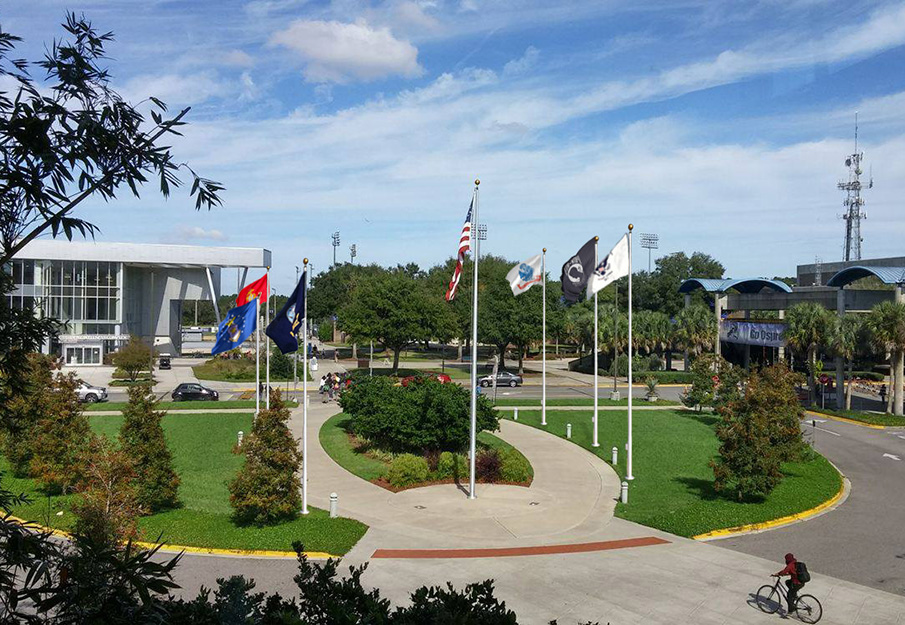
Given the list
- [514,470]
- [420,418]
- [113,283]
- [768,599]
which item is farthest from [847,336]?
[113,283]

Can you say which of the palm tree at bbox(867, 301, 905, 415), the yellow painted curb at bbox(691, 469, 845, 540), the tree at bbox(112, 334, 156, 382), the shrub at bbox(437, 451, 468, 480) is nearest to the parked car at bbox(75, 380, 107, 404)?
the tree at bbox(112, 334, 156, 382)

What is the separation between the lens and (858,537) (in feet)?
65.3

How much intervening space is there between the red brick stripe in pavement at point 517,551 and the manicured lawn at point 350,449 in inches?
307

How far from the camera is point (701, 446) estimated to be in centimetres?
3278

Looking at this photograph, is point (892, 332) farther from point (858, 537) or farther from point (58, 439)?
point (58, 439)

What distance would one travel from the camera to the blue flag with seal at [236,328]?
2480 cm

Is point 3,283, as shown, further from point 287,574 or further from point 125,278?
point 125,278

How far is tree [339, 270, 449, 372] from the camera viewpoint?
60.5 metres

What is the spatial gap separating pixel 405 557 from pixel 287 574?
2912 mm

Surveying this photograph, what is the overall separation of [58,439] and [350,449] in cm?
1106

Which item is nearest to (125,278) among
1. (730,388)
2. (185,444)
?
(185,444)

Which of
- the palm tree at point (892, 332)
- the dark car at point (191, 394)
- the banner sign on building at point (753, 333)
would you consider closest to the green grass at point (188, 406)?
the dark car at point (191, 394)

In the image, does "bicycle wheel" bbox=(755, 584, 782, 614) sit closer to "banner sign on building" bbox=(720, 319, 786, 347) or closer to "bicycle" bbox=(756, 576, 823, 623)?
"bicycle" bbox=(756, 576, 823, 623)

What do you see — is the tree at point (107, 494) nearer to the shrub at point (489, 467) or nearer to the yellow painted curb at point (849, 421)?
the shrub at point (489, 467)
